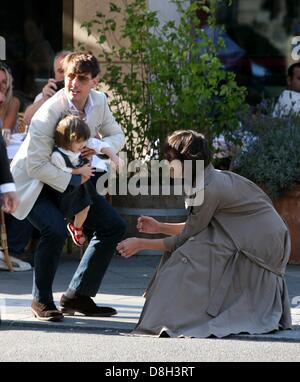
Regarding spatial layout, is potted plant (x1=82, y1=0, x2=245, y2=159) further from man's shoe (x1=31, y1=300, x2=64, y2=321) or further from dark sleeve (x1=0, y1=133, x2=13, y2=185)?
dark sleeve (x1=0, y1=133, x2=13, y2=185)

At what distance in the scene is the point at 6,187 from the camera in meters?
6.67

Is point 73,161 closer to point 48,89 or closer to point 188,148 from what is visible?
point 188,148

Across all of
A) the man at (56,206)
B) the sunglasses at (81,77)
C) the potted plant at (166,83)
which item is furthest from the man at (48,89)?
the sunglasses at (81,77)

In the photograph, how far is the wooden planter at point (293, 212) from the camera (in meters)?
10.3

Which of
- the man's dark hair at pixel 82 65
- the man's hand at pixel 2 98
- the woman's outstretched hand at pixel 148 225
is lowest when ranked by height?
the woman's outstretched hand at pixel 148 225

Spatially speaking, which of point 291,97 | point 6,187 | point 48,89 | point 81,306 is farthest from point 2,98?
point 6,187

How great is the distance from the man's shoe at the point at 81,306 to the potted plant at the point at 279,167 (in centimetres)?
280

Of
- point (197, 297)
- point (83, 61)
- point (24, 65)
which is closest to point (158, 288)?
point (197, 297)

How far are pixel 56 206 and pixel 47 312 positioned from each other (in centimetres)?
74

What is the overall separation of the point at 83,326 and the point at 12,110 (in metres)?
3.24

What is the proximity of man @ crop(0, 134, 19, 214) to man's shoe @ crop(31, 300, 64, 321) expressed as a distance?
1.26m

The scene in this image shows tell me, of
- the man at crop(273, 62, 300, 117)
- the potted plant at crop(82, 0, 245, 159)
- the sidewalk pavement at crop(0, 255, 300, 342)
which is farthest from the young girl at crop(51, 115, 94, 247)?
the man at crop(273, 62, 300, 117)

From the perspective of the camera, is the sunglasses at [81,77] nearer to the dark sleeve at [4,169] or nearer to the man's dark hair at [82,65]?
the man's dark hair at [82,65]

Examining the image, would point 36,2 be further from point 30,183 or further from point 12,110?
point 30,183
